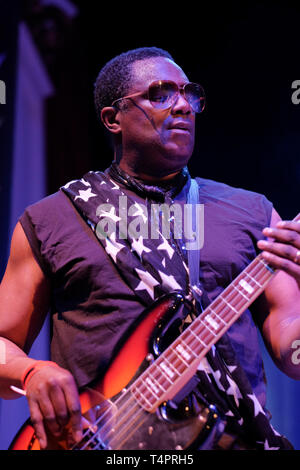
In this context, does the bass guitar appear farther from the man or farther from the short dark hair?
the short dark hair

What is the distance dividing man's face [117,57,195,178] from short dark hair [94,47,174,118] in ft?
0.15

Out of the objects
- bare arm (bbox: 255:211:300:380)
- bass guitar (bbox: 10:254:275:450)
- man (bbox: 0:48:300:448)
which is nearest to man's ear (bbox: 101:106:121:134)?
man (bbox: 0:48:300:448)

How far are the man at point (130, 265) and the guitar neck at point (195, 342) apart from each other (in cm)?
9

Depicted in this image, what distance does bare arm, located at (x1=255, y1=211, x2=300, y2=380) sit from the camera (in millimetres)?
1346

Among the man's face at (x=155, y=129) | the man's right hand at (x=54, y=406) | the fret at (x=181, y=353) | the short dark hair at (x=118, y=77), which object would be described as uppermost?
the short dark hair at (x=118, y=77)

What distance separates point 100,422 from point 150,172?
3.41ft

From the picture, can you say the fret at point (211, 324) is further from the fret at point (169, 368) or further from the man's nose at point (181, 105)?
the man's nose at point (181, 105)

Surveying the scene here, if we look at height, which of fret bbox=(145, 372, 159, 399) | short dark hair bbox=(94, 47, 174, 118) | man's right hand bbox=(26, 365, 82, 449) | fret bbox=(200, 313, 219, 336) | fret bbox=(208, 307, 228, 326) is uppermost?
short dark hair bbox=(94, 47, 174, 118)

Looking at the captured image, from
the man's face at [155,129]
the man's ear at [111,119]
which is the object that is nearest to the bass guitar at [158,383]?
the man's face at [155,129]

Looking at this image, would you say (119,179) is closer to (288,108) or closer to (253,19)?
(288,108)

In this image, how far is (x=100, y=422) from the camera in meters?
1.31

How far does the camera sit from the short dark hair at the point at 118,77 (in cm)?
210

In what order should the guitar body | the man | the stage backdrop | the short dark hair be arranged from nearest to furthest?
the guitar body
the man
the short dark hair
the stage backdrop
